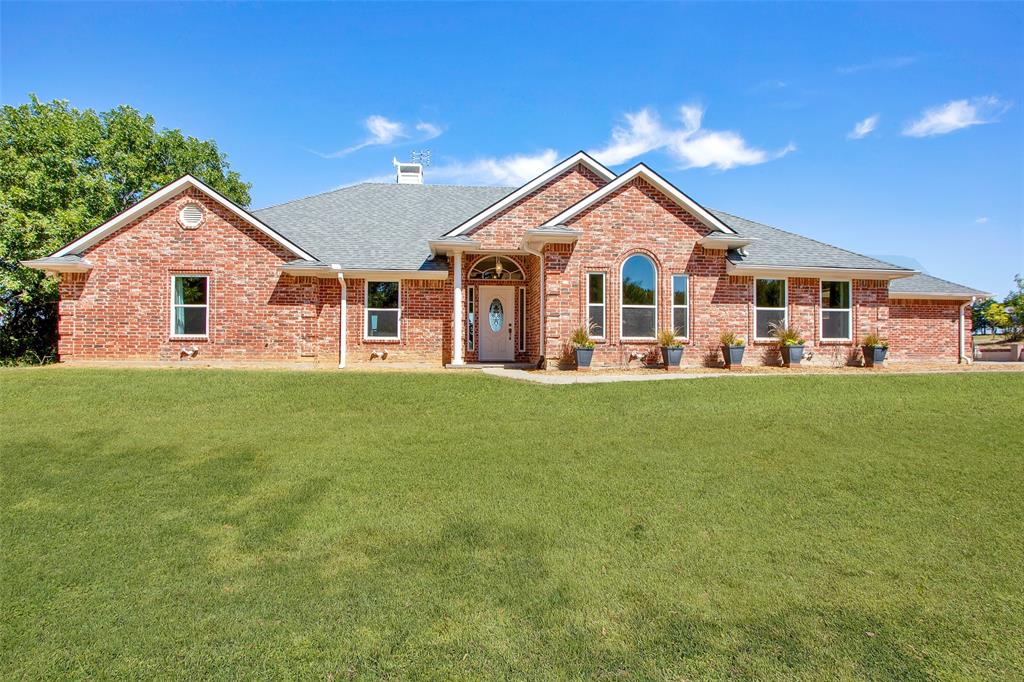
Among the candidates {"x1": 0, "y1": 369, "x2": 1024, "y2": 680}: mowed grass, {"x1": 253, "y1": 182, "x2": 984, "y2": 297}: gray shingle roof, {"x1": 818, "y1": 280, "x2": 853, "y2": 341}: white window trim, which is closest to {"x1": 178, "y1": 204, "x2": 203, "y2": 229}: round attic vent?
{"x1": 253, "y1": 182, "x2": 984, "y2": 297}: gray shingle roof

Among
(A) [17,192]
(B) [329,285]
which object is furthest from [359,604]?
(A) [17,192]

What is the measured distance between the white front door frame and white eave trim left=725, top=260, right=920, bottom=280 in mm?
6692

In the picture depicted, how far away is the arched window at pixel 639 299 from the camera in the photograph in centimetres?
1520

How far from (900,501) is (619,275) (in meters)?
10.1

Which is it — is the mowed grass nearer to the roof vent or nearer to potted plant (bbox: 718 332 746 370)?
potted plant (bbox: 718 332 746 370)

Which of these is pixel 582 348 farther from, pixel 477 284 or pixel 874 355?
pixel 874 355

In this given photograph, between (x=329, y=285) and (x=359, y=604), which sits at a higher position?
(x=329, y=285)

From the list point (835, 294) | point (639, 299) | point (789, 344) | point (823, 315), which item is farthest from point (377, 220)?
point (835, 294)

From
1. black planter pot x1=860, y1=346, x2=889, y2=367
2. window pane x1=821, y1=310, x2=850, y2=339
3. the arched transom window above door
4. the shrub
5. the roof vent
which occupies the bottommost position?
black planter pot x1=860, y1=346, x2=889, y2=367

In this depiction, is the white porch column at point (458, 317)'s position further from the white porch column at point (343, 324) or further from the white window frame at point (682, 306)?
the white window frame at point (682, 306)

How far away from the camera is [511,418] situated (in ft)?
29.1

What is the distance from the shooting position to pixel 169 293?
15.6 m

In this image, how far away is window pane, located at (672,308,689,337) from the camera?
15.5 meters

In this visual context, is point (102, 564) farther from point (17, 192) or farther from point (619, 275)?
point (17, 192)
